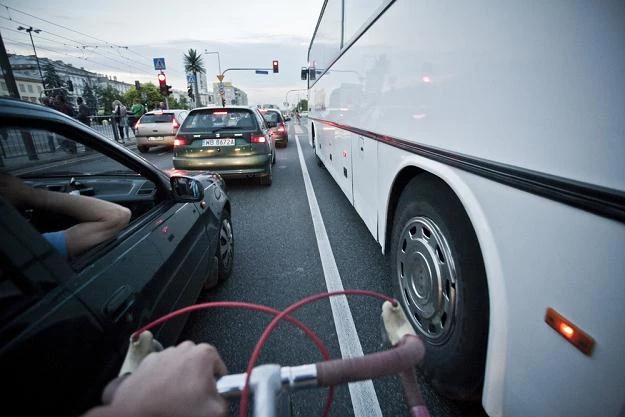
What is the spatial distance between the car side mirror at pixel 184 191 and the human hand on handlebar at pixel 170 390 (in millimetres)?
1862

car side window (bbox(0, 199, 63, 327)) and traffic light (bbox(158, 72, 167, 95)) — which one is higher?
traffic light (bbox(158, 72, 167, 95))

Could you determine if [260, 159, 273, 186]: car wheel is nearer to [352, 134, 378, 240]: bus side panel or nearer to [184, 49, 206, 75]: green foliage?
[352, 134, 378, 240]: bus side panel

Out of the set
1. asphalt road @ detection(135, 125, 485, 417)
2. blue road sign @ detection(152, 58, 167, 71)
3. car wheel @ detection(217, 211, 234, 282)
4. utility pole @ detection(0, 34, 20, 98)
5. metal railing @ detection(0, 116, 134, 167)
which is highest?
blue road sign @ detection(152, 58, 167, 71)

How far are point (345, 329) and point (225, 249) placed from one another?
142cm

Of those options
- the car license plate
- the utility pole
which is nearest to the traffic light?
the utility pole

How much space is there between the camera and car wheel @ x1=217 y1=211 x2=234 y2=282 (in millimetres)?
3061

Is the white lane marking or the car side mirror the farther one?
the car side mirror

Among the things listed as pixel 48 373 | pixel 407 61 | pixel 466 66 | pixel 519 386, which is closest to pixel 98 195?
pixel 48 373

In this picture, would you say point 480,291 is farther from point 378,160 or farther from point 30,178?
point 30,178

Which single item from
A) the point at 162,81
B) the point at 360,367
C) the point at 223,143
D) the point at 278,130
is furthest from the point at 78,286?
the point at 162,81

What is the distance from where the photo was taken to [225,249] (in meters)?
3.22

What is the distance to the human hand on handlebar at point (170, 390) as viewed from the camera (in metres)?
0.57

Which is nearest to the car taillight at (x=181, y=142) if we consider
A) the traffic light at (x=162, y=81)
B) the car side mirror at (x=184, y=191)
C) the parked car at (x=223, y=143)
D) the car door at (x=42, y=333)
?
the parked car at (x=223, y=143)

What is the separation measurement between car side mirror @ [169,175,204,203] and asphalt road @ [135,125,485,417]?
3.22ft
